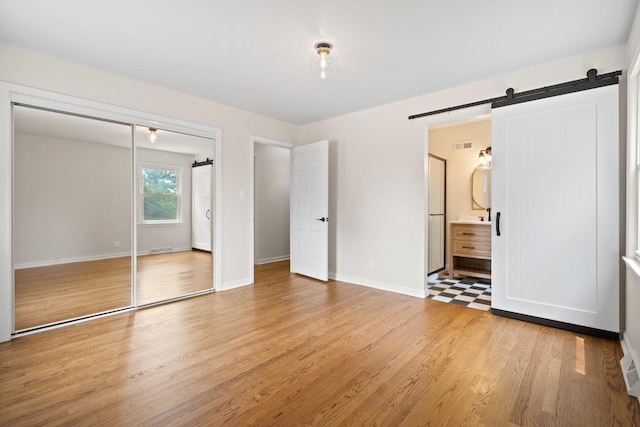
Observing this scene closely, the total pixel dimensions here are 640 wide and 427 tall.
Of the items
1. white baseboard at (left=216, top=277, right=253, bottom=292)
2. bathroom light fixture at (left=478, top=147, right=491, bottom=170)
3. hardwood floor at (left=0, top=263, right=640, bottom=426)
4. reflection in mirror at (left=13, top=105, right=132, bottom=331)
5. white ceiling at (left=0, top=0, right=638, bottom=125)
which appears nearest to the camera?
hardwood floor at (left=0, top=263, right=640, bottom=426)

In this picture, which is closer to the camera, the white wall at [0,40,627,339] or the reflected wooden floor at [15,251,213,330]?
the reflected wooden floor at [15,251,213,330]

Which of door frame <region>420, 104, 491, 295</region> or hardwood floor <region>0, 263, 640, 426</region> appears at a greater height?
door frame <region>420, 104, 491, 295</region>

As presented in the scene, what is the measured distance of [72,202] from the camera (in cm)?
402

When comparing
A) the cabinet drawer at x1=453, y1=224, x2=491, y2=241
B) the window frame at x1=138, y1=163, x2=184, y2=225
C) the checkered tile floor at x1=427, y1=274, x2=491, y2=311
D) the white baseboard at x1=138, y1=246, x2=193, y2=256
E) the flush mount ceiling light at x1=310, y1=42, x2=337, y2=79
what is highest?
the flush mount ceiling light at x1=310, y1=42, x2=337, y2=79

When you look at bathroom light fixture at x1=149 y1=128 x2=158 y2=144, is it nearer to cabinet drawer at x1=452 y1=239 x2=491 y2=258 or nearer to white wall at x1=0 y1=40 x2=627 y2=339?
white wall at x1=0 y1=40 x2=627 y2=339

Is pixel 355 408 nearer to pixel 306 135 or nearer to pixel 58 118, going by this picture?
pixel 58 118

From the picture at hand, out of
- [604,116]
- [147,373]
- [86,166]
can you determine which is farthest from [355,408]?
[86,166]

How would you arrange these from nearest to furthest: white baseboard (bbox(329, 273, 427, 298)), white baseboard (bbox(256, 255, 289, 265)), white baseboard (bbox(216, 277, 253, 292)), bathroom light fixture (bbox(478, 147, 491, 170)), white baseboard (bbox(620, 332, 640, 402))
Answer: white baseboard (bbox(620, 332, 640, 402)) < white baseboard (bbox(329, 273, 427, 298)) < white baseboard (bbox(216, 277, 253, 292)) < bathroom light fixture (bbox(478, 147, 491, 170)) < white baseboard (bbox(256, 255, 289, 265))

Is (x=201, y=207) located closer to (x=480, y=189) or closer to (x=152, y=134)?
(x=152, y=134)

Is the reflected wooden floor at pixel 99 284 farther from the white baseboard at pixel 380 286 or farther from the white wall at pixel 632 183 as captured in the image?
the white wall at pixel 632 183

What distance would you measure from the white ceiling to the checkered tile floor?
2535 millimetres

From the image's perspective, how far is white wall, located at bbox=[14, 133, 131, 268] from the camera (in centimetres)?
339

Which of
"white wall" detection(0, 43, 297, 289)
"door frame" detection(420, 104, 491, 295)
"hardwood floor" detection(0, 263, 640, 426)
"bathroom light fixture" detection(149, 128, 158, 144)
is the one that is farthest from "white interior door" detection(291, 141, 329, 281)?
"bathroom light fixture" detection(149, 128, 158, 144)

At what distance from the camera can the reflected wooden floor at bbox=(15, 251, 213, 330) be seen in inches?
121
